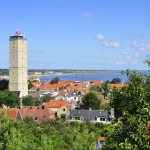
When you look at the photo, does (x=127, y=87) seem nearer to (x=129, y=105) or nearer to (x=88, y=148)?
(x=129, y=105)

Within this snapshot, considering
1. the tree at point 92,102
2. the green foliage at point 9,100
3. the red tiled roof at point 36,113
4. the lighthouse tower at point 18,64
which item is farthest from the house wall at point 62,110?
the lighthouse tower at point 18,64

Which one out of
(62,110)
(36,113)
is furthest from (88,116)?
(62,110)

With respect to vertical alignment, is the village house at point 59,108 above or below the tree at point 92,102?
below

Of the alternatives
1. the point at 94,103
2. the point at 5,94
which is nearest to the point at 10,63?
the point at 5,94

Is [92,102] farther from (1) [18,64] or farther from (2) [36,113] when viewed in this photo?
(1) [18,64]

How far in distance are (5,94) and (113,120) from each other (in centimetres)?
5529

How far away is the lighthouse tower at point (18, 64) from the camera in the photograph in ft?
258

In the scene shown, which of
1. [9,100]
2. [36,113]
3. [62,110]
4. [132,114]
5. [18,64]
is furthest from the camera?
[18,64]

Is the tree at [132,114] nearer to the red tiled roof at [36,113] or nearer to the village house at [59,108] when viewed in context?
the red tiled roof at [36,113]

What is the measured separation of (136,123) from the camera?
670cm

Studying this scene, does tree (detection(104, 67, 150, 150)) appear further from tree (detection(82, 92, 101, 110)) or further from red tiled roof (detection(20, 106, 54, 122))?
tree (detection(82, 92, 101, 110))

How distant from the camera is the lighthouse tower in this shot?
7856cm

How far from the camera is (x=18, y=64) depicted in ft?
261

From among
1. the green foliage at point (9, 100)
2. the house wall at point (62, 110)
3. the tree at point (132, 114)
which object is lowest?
the house wall at point (62, 110)
